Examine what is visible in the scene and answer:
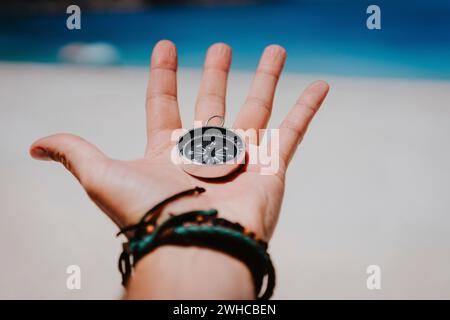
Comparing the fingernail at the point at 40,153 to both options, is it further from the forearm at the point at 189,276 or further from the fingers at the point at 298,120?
the fingers at the point at 298,120

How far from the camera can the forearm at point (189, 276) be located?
966mm

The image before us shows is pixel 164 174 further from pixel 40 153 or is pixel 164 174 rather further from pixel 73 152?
pixel 40 153

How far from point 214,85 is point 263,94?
0.25m

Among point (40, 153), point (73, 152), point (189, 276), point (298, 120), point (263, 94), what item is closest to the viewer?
point (189, 276)

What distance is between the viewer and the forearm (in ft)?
3.17

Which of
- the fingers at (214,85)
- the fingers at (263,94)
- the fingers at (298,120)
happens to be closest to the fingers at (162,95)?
the fingers at (214,85)

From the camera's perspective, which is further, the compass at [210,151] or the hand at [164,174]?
the compass at [210,151]

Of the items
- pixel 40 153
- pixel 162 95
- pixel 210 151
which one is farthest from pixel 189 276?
pixel 162 95

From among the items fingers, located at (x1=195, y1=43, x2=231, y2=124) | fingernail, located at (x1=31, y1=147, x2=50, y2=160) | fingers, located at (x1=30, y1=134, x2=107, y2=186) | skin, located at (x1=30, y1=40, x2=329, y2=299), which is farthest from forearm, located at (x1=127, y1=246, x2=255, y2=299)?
fingers, located at (x1=195, y1=43, x2=231, y2=124)

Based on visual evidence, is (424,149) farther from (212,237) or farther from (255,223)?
(212,237)

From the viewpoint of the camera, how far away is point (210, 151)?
1.46 meters

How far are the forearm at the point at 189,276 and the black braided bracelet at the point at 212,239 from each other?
0.02 metres

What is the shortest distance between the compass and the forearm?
40 cm

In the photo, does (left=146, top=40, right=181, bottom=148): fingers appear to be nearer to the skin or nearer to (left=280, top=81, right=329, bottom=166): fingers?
the skin
